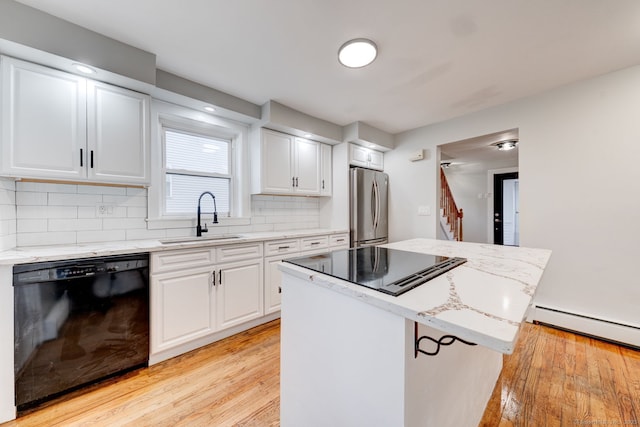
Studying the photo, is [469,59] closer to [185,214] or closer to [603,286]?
[603,286]

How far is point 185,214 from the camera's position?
2.61 m

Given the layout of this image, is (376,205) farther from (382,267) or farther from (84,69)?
(84,69)

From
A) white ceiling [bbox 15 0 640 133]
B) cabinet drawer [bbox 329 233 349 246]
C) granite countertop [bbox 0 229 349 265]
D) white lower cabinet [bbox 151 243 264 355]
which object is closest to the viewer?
granite countertop [bbox 0 229 349 265]

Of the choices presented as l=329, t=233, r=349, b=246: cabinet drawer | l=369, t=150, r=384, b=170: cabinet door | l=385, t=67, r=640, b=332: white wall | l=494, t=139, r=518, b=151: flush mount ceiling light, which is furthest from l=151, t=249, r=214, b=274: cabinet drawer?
l=494, t=139, r=518, b=151: flush mount ceiling light

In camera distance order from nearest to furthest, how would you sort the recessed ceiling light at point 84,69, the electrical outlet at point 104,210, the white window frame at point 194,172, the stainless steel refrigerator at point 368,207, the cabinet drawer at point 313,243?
the recessed ceiling light at point 84,69 < the electrical outlet at point 104,210 < the white window frame at point 194,172 < the cabinet drawer at point 313,243 < the stainless steel refrigerator at point 368,207

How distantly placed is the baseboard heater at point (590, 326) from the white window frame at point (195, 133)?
11.0 ft

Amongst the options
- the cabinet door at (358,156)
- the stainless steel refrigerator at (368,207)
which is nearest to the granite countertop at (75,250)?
the stainless steel refrigerator at (368,207)

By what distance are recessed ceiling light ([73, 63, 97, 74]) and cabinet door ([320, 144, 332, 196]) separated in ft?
7.93

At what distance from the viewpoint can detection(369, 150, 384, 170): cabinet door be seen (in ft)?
12.8

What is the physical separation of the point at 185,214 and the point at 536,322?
12.6 feet

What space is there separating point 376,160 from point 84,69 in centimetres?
339

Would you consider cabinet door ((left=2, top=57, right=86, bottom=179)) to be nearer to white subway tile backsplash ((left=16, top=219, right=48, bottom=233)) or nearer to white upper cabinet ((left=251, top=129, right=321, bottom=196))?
white subway tile backsplash ((left=16, top=219, right=48, bottom=233))

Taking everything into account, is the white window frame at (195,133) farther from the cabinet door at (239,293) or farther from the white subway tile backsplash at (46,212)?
the cabinet door at (239,293)

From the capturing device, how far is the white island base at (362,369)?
78cm
